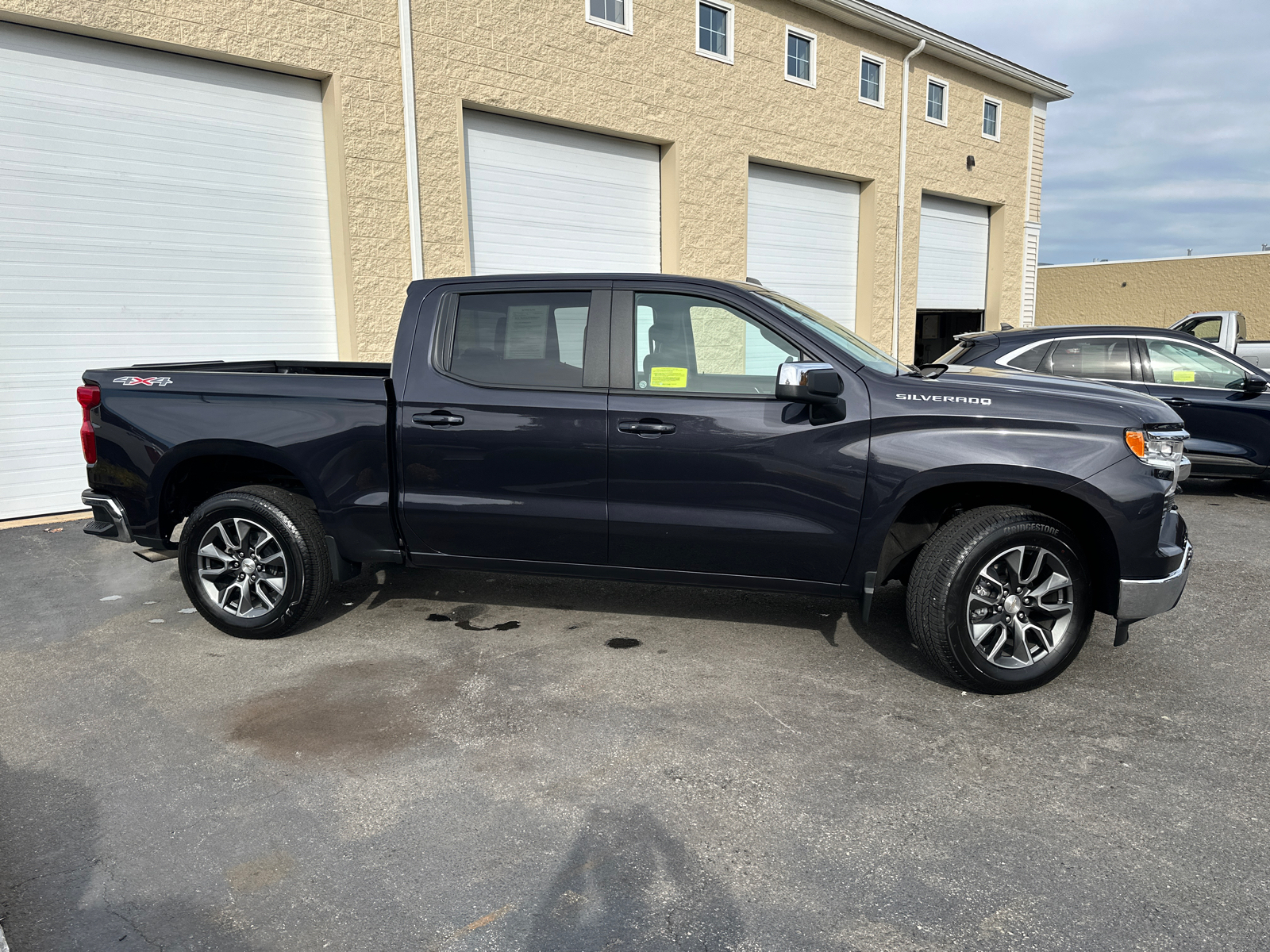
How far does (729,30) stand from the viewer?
12.9 meters

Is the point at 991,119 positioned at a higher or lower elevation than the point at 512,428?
higher

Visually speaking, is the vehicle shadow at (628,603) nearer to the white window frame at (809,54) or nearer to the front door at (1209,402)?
the front door at (1209,402)

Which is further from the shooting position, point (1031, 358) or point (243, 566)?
point (1031, 358)

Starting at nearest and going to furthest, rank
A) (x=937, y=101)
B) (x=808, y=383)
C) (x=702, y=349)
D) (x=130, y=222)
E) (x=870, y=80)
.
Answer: (x=808, y=383) < (x=702, y=349) < (x=130, y=222) < (x=870, y=80) < (x=937, y=101)

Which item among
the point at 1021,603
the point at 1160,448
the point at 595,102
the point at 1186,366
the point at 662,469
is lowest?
the point at 1021,603

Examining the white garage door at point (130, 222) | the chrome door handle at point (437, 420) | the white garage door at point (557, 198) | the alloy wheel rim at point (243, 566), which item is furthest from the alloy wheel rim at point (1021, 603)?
the white garage door at point (130, 222)

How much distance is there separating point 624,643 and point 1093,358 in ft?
19.1

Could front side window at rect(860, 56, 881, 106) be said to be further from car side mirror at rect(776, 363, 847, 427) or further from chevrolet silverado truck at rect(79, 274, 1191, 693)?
car side mirror at rect(776, 363, 847, 427)

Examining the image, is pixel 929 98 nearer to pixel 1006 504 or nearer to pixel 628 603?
pixel 628 603

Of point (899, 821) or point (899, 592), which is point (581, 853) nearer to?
point (899, 821)

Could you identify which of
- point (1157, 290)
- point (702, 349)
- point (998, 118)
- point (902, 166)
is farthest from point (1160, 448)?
point (1157, 290)

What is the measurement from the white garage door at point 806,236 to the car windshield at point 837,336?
9.23m

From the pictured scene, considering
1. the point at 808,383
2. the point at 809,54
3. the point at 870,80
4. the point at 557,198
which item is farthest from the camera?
the point at 870,80

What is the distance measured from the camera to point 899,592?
5480 mm
